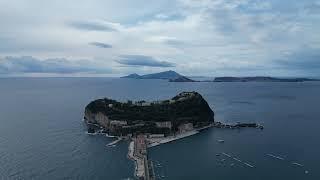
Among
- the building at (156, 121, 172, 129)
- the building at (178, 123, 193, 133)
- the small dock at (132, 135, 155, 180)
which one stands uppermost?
the building at (156, 121, 172, 129)

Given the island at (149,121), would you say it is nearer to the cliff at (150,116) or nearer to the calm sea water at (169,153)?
the cliff at (150,116)

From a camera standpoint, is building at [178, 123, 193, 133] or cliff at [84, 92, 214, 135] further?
building at [178, 123, 193, 133]

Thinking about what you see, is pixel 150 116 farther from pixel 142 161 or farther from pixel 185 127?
pixel 142 161

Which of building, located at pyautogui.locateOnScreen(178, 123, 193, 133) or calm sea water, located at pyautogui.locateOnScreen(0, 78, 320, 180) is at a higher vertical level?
building, located at pyautogui.locateOnScreen(178, 123, 193, 133)

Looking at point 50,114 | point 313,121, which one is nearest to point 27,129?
point 50,114

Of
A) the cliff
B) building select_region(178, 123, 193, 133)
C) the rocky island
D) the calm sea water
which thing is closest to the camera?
the calm sea water

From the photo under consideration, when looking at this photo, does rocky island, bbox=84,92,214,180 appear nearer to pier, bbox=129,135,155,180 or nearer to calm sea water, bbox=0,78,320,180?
pier, bbox=129,135,155,180

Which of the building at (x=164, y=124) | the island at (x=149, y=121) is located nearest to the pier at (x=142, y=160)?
the island at (x=149, y=121)

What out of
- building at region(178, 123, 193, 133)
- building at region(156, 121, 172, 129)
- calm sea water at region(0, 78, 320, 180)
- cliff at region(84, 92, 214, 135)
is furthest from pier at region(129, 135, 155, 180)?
building at region(178, 123, 193, 133)

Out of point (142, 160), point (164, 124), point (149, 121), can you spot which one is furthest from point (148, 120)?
point (142, 160)
